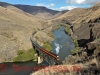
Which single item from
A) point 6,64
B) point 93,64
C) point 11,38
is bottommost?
point 6,64

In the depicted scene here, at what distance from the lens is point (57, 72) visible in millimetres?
27016

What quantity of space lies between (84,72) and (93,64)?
2.48 meters

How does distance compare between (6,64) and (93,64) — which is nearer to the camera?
(93,64)

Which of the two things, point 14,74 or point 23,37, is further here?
point 23,37

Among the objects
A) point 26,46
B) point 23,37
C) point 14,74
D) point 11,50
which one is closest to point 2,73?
point 14,74

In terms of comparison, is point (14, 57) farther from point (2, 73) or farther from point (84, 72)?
point (84, 72)

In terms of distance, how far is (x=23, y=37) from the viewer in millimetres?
84562

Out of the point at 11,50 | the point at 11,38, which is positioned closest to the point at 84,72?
the point at 11,50

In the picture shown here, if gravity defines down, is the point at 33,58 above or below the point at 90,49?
below

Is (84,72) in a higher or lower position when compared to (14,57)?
higher

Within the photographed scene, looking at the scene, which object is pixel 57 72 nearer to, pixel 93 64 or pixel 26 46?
pixel 93 64

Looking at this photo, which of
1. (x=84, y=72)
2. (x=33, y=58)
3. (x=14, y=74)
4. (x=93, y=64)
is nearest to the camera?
(x=84, y=72)

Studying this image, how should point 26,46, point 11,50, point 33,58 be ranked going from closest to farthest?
point 33,58 < point 11,50 < point 26,46

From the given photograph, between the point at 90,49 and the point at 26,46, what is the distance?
3963 cm
